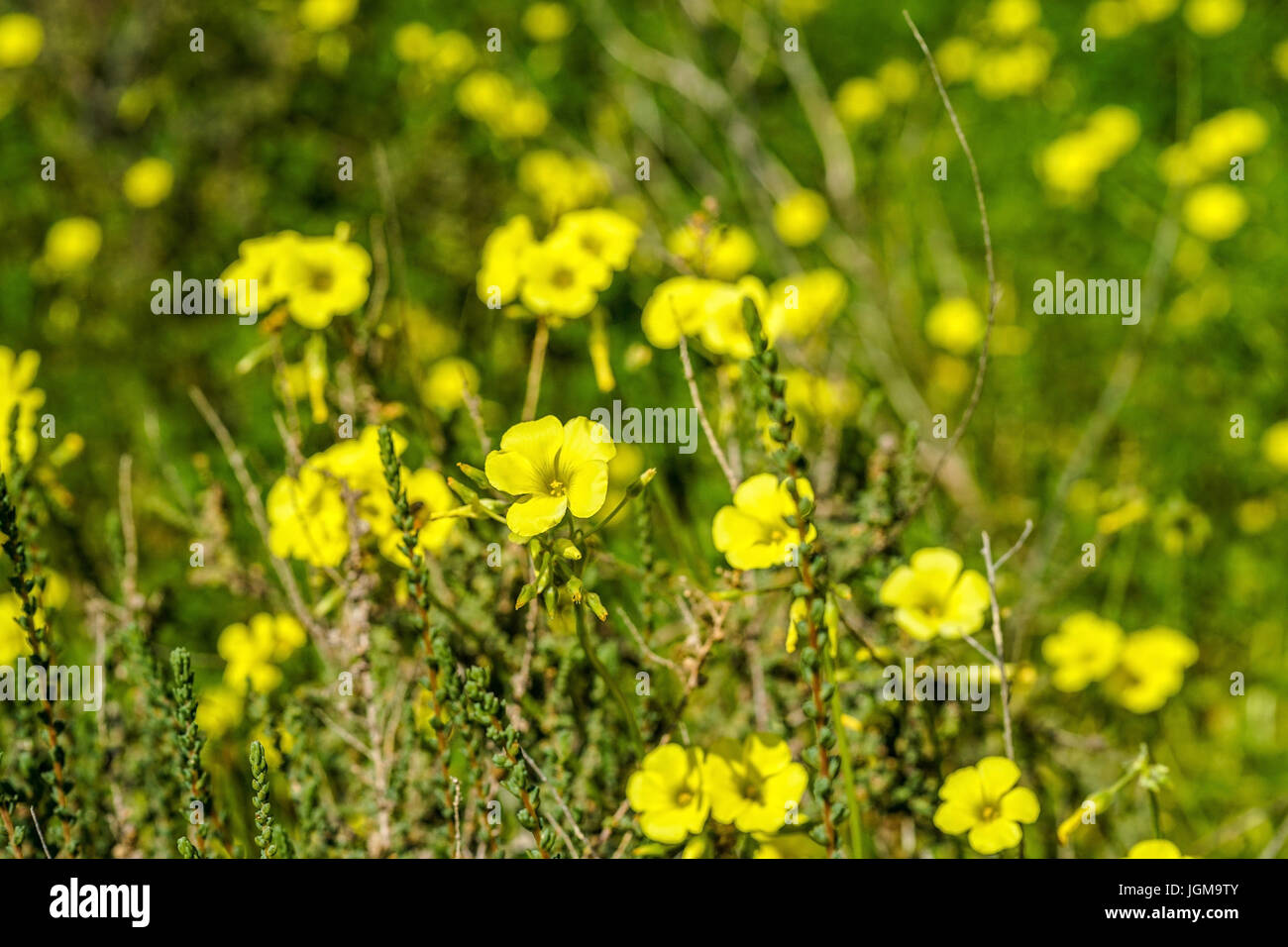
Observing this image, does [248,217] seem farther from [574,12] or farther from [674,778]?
[674,778]

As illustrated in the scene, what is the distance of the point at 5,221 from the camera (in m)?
4.54

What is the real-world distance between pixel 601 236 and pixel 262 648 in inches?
46.7

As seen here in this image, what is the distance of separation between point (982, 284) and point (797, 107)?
1473 millimetres

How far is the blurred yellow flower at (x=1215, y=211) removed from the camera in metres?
3.61

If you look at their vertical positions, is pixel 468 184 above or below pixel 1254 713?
above

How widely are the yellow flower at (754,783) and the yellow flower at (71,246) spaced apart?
399 cm

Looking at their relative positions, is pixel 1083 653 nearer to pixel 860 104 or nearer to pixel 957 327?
pixel 957 327

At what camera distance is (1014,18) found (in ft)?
14.5

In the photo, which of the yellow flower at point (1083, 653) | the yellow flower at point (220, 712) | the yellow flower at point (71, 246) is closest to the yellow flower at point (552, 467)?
the yellow flower at point (220, 712)

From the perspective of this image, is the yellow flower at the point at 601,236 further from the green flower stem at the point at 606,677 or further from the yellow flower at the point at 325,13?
the yellow flower at the point at 325,13

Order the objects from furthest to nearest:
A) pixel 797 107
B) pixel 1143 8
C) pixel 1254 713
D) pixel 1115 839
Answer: pixel 797 107
pixel 1143 8
pixel 1254 713
pixel 1115 839

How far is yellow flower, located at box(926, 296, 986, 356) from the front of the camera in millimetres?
3676
